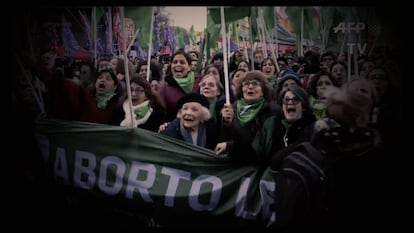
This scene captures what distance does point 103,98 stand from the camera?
4.21 m

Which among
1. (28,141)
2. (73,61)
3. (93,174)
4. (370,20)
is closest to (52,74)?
(73,61)

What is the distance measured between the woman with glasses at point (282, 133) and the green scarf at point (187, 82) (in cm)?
55

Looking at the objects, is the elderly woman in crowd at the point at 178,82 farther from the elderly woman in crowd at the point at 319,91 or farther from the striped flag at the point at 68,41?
the elderly woman in crowd at the point at 319,91

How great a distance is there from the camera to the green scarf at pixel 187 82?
412 cm

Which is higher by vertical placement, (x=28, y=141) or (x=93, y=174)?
(x=28, y=141)

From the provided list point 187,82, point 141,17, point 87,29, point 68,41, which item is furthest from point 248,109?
point 68,41

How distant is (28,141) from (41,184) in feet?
1.24

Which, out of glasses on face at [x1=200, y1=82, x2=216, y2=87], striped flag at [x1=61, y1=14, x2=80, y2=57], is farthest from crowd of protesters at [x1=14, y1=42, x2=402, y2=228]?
striped flag at [x1=61, y1=14, x2=80, y2=57]

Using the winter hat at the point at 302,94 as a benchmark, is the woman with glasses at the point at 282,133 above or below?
below

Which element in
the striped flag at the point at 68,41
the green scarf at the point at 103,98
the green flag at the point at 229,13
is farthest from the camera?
the green scarf at the point at 103,98

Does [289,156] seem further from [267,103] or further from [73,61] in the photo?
[73,61]

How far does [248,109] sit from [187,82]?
0.53m

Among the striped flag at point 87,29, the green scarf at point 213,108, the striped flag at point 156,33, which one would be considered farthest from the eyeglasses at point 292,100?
the striped flag at point 87,29

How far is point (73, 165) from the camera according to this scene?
4289 mm
